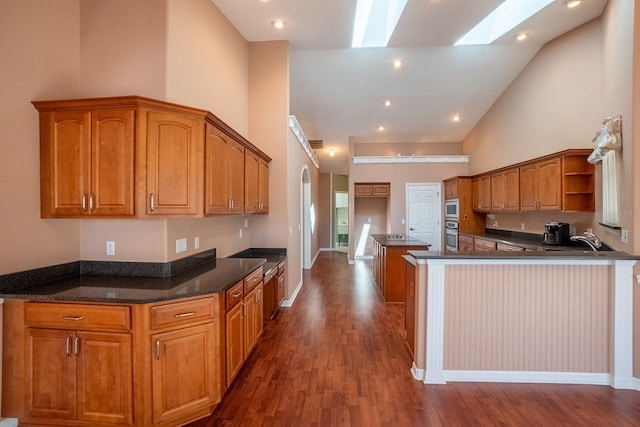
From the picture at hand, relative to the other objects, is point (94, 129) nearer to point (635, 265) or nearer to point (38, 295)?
point (38, 295)

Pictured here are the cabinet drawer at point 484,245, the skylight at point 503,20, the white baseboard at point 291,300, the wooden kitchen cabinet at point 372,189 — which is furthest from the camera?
the wooden kitchen cabinet at point 372,189

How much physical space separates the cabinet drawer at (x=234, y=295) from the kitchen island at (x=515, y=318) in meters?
1.56

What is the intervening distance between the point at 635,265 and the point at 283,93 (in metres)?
4.34

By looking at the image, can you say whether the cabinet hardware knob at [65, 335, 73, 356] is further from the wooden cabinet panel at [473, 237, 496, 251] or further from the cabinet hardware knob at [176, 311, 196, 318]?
the wooden cabinet panel at [473, 237, 496, 251]

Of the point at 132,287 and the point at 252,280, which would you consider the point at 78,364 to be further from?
the point at 252,280

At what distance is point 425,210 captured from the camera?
7.94 meters

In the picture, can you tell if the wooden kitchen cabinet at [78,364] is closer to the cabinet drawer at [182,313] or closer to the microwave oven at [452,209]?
the cabinet drawer at [182,313]

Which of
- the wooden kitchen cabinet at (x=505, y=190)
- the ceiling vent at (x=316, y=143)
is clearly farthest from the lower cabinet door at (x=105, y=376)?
the ceiling vent at (x=316, y=143)

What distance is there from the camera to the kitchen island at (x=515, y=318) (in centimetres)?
247

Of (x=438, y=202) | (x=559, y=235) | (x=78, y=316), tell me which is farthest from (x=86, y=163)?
(x=438, y=202)

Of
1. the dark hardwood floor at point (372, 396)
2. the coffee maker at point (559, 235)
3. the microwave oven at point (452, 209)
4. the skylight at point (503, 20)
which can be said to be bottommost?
the dark hardwood floor at point (372, 396)

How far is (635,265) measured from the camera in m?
2.40

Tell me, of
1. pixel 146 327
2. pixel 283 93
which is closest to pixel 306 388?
pixel 146 327

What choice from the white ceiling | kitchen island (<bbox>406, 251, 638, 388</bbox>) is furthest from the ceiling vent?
kitchen island (<bbox>406, 251, 638, 388</bbox>)
